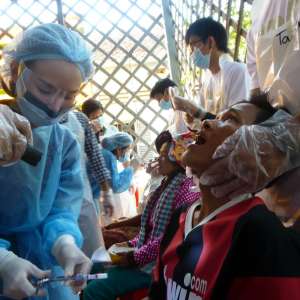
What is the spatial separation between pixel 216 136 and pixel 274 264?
0.88 feet

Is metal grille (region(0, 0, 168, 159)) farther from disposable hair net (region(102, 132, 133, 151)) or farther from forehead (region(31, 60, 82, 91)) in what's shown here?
forehead (region(31, 60, 82, 91))

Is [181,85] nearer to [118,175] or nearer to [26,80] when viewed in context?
[118,175]

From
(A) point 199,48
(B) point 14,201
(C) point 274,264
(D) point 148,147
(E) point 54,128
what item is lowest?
(D) point 148,147

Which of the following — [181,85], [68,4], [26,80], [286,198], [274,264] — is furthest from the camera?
[68,4]

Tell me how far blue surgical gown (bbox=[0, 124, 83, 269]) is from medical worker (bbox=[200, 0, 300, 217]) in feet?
0.87

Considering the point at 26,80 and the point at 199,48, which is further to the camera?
the point at 199,48

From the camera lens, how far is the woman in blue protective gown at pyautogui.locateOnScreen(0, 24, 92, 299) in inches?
27.0

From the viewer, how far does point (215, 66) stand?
1.61 meters

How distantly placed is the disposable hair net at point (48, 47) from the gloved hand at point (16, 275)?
0.38 meters

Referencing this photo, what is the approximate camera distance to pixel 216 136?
715mm

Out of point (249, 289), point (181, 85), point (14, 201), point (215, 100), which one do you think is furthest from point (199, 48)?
point (181, 85)

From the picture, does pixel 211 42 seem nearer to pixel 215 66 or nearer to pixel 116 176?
pixel 215 66

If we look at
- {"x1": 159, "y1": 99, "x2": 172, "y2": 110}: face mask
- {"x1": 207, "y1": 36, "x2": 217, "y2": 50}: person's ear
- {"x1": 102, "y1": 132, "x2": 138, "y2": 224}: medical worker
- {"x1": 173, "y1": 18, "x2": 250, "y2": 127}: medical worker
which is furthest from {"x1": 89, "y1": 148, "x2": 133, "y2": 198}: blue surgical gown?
{"x1": 207, "y1": 36, "x2": 217, "y2": 50}: person's ear

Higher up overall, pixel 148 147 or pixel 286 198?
pixel 286 198
